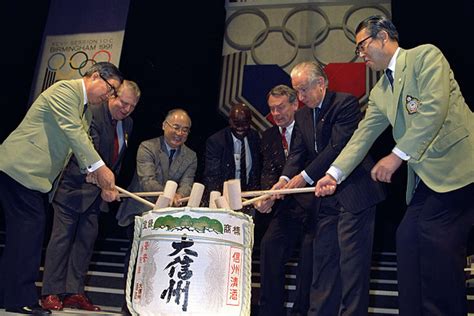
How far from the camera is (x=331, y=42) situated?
5.79 metres

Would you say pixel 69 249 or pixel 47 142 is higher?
pixel 47 142

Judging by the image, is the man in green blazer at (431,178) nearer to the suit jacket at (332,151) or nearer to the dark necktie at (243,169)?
the suit jacket at (332,151)

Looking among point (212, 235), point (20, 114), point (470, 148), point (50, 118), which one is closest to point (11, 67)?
point (20, 114)

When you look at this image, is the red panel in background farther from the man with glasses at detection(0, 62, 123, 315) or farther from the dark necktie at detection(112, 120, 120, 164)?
the man with glasses at detection(0, 62, 123, 315)

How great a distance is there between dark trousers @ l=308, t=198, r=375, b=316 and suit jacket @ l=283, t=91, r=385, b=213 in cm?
7

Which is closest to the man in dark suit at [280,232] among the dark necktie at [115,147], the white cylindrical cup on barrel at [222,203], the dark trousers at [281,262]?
the dark trousers at [281,262]

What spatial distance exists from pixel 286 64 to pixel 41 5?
9.36ft

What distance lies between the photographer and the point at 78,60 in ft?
17.4

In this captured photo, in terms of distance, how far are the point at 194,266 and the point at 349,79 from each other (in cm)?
409

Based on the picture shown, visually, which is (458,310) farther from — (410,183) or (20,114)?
(20,114)

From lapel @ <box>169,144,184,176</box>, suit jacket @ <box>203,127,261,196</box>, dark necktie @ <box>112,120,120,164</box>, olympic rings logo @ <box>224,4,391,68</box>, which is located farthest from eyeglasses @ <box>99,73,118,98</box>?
olympic rings logo @ <box>224,4,391,68</box>

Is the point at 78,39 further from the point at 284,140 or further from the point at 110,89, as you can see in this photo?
the point at 284,140

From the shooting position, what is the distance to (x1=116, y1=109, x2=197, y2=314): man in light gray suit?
3469 mm

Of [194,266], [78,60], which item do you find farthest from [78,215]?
[78,60]
